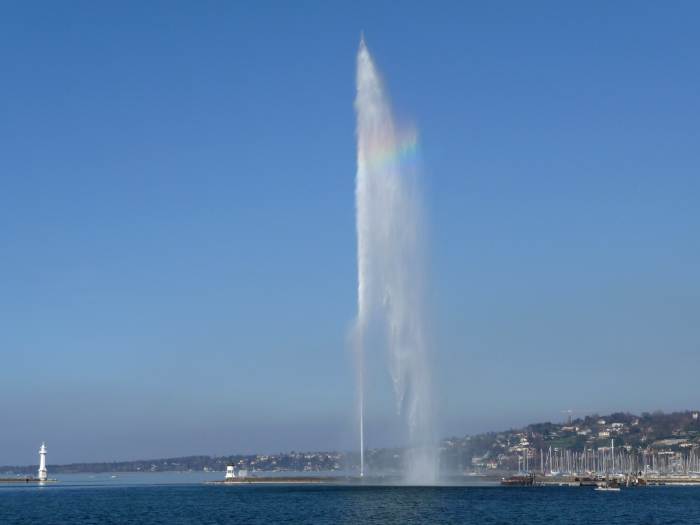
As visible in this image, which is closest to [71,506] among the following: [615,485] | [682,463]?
[615,485]

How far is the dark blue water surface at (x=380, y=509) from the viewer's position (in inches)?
2598

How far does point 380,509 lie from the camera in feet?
231

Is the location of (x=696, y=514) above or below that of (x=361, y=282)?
below

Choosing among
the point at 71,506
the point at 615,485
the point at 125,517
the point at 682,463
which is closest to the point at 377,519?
the point at 125,517

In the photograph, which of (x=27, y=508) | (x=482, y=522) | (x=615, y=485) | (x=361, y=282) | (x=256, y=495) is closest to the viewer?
(x=482, y=522)

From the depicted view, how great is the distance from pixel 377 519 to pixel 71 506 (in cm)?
4266

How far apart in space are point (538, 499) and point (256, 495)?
98.1ft

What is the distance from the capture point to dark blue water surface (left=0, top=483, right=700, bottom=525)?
66.0 meters

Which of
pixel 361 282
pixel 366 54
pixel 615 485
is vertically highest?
pixel 366 54

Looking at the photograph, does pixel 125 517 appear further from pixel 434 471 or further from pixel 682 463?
pixel 682 463

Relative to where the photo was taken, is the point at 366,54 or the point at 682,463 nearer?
the point at 366,54

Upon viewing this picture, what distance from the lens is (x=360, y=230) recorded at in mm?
80625

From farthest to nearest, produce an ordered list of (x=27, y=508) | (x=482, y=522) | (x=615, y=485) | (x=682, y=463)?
(x=682, y=463) → (x=615, y=485) → (x=27, y=508) → (x=482, y=522)

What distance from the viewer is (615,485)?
12675 centimetres
